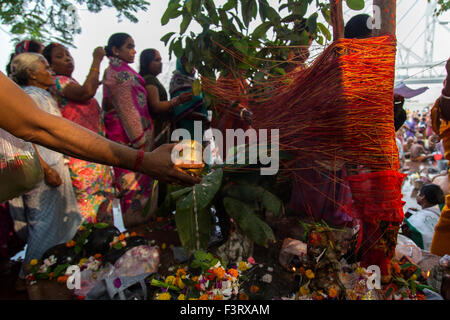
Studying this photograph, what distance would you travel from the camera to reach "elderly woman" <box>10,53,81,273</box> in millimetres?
1891

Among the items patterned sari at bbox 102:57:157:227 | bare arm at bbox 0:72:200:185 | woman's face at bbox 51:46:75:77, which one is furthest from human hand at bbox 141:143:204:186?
woman's face at bbox 51:46:75:77

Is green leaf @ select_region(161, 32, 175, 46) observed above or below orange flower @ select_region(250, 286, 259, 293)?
above

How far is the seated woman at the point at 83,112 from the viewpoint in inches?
Result: 85.0

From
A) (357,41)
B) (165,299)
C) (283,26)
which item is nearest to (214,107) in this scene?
(283,26)

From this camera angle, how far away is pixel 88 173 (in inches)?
88.5

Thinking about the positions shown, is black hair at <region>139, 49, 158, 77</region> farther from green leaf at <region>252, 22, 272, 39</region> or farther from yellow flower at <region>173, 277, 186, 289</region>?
yellow flower at <region>173, 277, 186, 289</region>

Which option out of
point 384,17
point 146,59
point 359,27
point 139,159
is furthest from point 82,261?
point 359,27

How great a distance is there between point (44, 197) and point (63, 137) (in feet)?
5.30

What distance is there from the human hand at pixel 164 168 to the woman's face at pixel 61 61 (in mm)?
1811

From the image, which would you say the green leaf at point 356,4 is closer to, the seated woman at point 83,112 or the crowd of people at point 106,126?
the crowd of people at point 106,126

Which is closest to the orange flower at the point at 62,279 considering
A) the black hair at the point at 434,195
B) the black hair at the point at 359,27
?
the black hair at the point at 359,27

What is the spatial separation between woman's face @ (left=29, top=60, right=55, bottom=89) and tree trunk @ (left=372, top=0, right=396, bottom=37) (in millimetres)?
2205

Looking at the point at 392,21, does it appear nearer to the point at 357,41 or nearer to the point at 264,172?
the point at 357,41

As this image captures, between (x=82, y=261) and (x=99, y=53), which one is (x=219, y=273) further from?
(x=99, y=53)
